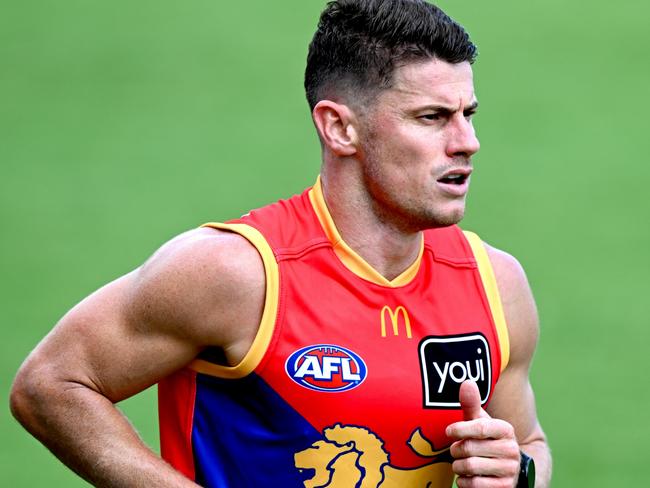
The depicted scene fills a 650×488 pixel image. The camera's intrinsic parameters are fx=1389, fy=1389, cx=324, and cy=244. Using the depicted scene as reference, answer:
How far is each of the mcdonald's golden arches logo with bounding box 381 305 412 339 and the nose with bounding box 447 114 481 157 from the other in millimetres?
440

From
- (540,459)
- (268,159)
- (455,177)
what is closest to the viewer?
(455,177)

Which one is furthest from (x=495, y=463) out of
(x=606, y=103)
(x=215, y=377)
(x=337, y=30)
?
(x=606, y=103)

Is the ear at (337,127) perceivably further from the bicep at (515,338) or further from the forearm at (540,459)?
the forearm at (540,459)

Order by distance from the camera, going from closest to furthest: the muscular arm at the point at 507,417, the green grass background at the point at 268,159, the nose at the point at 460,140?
1. the muscular arm at the point at 507,417
2. the nose at the point at 460,140
3. the green grass background at the point at 268,159

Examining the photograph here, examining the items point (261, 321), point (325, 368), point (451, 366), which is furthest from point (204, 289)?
point (451, 366)

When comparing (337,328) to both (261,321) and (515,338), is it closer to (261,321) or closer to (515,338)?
(261,321)

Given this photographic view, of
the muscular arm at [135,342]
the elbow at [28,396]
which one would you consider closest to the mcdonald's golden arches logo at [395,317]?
the muscular arm at [135,342]

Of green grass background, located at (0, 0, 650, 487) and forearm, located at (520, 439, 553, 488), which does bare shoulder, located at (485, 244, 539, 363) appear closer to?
forearm, located at (520, 439, 553, 488)

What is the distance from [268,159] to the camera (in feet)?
30.2

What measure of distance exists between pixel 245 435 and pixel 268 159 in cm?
572

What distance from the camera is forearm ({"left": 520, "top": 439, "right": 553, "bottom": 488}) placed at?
13.0 ft

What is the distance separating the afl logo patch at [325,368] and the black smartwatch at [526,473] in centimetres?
47

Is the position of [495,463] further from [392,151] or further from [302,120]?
[302,120]

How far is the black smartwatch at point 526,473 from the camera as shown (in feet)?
11.8
